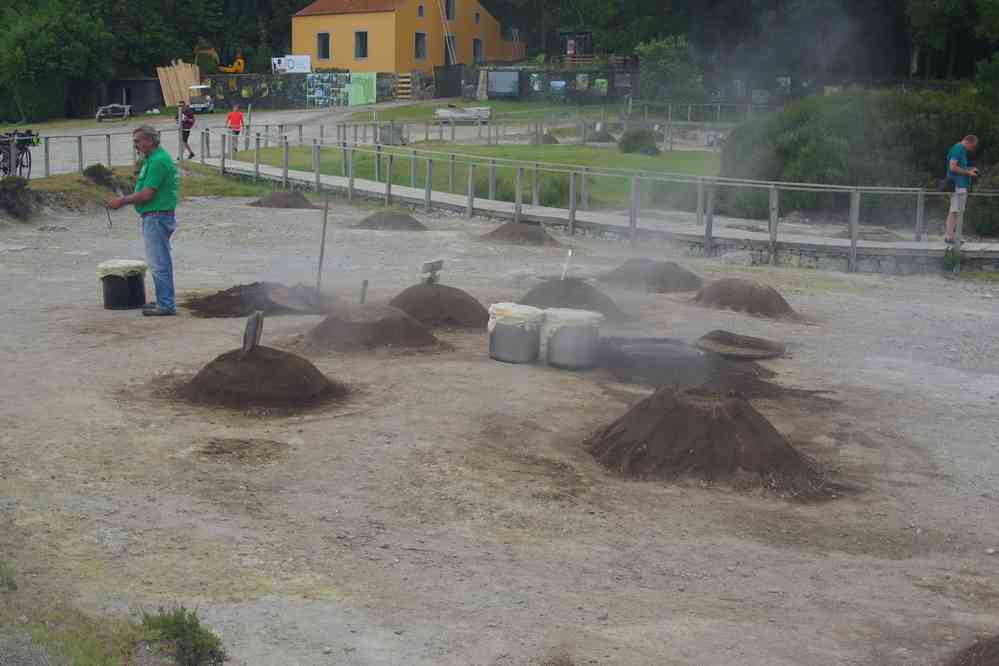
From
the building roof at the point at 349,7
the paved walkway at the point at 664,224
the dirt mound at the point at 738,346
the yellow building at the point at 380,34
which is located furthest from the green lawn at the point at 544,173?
the building roof at the point at 349,7

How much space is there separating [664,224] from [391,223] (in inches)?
170

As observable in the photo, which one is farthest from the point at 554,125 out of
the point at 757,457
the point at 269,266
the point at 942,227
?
the point at 757,457

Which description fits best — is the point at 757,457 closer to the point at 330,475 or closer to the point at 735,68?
the point at 330,475

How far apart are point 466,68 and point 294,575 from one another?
57282 millimetres

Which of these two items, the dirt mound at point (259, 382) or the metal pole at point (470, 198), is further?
the metal pole at point (470, 198)

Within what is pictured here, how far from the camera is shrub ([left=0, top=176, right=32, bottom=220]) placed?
1991 cm

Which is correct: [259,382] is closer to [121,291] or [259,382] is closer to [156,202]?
[156,202]

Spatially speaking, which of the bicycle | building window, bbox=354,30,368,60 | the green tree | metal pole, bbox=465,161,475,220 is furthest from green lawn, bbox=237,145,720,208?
building window, bbox=354,30,368,60

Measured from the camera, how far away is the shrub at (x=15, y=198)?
19906 mm

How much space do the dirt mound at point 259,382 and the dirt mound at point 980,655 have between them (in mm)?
5192

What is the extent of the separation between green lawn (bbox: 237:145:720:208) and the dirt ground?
12.8 m

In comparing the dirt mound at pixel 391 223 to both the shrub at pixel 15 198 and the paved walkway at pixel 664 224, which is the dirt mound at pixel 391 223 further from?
the shrub at pixel 15 198

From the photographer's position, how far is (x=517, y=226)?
20.1 meters

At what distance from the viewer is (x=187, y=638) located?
17.6 feet
